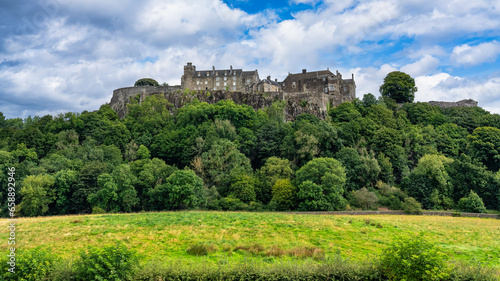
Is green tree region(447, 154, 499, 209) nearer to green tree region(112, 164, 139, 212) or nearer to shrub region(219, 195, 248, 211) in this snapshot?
shrub region(219, 195, 248, 211)

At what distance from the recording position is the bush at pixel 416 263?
1119cm

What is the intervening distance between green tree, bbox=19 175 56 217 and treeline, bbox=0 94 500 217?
127 mm

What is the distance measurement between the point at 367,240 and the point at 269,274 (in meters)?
11.0

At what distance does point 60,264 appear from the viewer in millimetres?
12039

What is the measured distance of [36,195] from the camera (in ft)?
135

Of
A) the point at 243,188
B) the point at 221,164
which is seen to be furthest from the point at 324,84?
the point at 243,188

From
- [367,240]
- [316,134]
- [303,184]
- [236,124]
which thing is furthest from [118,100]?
[367,240]

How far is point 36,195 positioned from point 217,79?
53.7m

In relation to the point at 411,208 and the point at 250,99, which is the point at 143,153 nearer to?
the point at 250,99

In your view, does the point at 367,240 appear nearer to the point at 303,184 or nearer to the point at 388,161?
the point at 303,184

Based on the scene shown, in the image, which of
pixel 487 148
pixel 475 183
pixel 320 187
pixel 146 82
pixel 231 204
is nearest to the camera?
pixel 320 187

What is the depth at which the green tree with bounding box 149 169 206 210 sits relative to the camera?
128 feet

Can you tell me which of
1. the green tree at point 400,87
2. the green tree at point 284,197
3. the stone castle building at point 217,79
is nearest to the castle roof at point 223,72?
the stone castle building at point 217,79

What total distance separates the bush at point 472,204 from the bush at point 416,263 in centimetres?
3594
